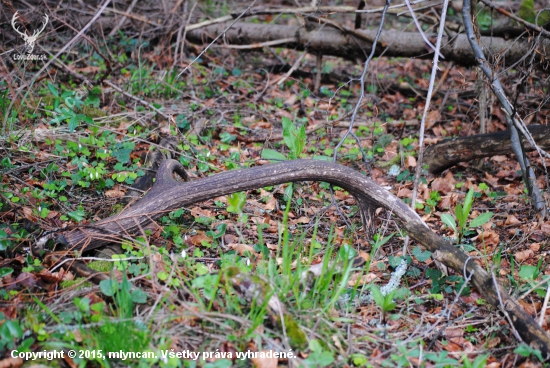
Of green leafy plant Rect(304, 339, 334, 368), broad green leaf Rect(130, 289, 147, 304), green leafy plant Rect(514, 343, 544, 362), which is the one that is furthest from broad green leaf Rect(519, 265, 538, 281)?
broad green leaf Rect(130, 289, 147, 304)

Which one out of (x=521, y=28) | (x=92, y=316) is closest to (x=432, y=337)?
(x=92, y=316)

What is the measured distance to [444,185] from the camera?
4.36 metres

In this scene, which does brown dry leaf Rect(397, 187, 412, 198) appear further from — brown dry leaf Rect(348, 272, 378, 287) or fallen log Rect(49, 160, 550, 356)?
brown dry leaf Rect(348, 272, 378, 287)

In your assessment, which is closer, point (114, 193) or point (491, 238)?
point (491, 238)

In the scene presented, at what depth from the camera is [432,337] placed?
101 inches

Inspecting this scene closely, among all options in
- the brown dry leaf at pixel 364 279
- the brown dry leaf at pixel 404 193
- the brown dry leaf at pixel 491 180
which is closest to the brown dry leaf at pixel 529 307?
the brown dry leaf at pixel 364 279

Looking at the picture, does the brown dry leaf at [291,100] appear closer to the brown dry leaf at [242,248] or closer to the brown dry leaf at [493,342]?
the brown dry leaf at [242,248]

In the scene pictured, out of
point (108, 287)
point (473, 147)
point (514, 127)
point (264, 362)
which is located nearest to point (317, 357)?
point (264, 362)

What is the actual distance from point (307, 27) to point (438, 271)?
158 inches

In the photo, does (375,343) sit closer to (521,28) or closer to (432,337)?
(432,337)

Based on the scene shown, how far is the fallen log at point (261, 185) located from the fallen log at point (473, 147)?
4.74 feet

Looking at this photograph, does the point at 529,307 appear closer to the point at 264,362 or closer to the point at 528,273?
the point at 528,273

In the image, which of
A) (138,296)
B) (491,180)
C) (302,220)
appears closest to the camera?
(138,296)

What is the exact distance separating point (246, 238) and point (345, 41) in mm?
3465
